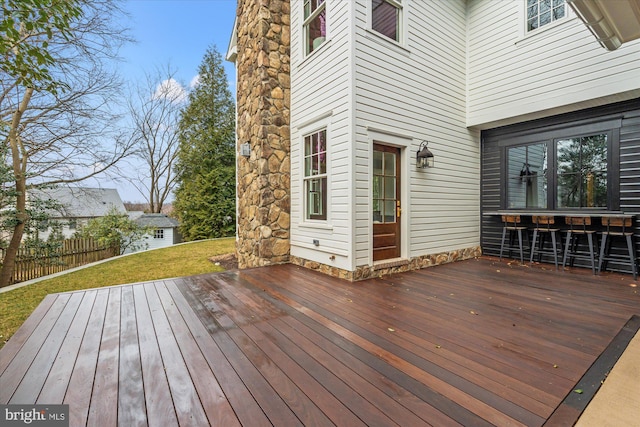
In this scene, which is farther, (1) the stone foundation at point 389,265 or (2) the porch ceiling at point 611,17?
(1) the stone foundation at point 389,265

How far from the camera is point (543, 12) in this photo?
498cm

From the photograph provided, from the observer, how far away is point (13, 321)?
13.3ft

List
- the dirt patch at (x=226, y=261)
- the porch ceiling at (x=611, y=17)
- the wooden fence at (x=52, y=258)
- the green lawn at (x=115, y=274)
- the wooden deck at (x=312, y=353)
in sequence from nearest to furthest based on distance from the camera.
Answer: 1. the wooden deck at (x=312, y=353)
2. the porch ceiling at (x=611, y=17)
3. the green lawn at (x=115, y=274)
4. the dirt patch at (x=226, y=261)
5. the wooden fence at (x=52, y=258)

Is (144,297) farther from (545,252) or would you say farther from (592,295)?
(545,252)

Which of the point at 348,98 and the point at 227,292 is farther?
the point at 348,98

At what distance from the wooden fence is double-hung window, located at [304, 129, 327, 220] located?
7529 mm

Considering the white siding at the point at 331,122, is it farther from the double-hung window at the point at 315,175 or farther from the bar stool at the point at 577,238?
the bar stool at the point at 577,238

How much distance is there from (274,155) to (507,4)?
531 cm

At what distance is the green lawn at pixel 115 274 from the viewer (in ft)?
14.5

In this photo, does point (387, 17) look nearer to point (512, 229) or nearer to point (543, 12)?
point (543, 12)

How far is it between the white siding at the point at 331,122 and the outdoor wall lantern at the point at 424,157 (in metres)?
1.54

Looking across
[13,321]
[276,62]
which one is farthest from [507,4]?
[13,321]

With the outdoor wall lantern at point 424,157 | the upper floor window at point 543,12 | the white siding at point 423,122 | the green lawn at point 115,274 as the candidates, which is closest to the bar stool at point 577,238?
the white siding at point 423,122

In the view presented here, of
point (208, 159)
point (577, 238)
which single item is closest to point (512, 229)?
point (577, 238)
